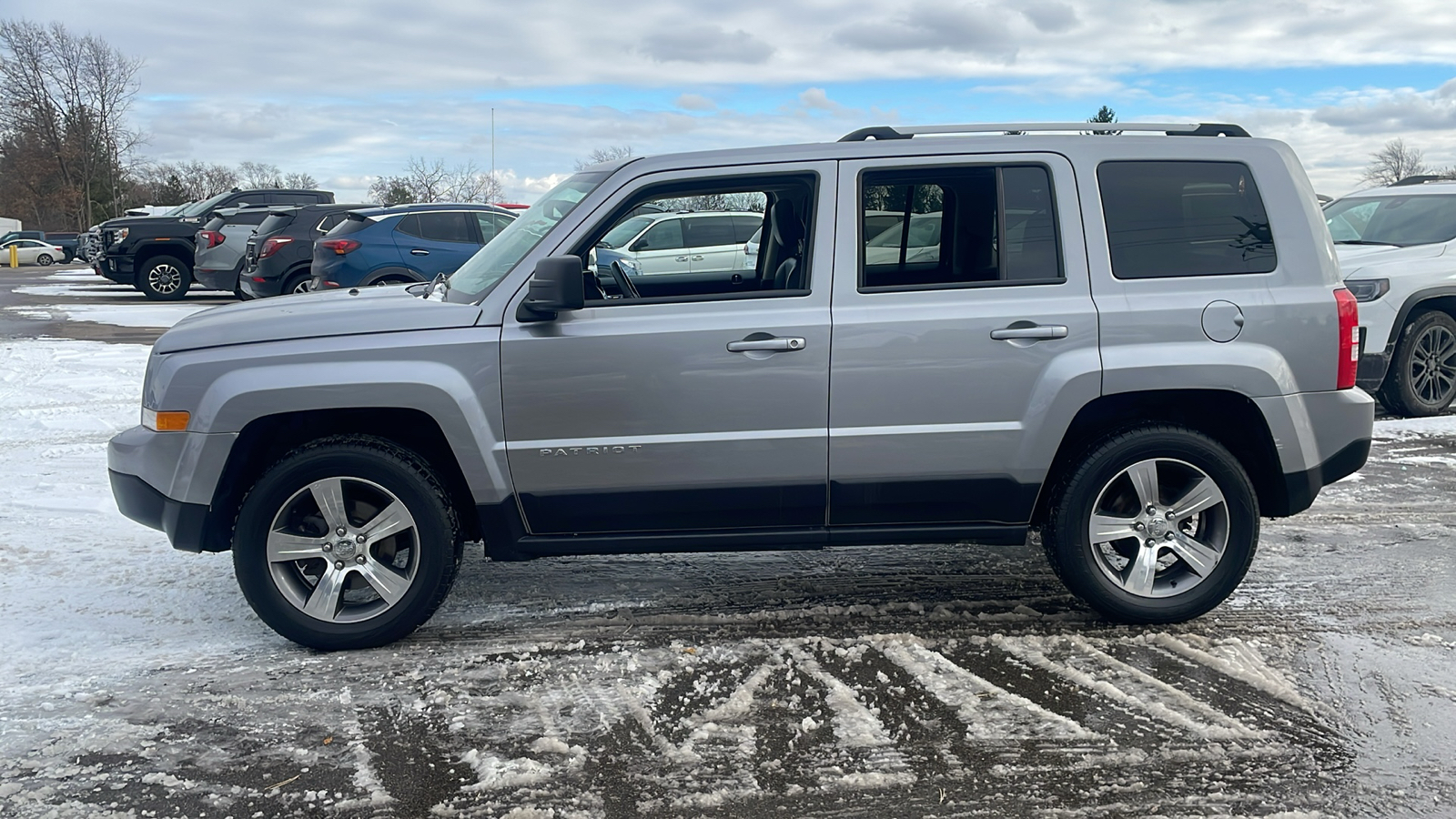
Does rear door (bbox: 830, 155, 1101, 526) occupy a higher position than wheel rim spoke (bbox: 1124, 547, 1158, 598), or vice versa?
rear door (bbox: 830, 155, 1101, 526)

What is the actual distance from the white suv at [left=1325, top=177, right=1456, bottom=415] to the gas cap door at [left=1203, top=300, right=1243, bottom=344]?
5.03 metres

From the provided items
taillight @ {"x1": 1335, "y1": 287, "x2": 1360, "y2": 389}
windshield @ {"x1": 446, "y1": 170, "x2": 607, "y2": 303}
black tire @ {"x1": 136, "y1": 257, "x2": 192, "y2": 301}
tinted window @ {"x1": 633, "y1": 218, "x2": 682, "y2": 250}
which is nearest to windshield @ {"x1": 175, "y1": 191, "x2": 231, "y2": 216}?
black tire @ {"x1": 136, "y1": 257, "x2": 192, "y2": 301}

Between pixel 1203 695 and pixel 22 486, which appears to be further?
pixel 22 486

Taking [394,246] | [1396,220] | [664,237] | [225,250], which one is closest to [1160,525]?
[664,237]

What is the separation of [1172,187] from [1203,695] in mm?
1987

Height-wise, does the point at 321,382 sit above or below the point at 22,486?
above

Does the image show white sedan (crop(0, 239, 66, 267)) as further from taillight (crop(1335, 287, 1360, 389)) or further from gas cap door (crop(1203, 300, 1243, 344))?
taillight (crop(1335, 287, 1360, 389))

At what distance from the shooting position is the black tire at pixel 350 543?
4148 mm

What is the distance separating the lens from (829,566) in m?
5.33

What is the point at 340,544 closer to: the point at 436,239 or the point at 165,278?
the point at 436,239

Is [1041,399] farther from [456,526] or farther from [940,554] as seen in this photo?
[456,526]

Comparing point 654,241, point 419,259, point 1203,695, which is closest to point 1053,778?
point 1203,695

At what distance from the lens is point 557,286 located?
159 inches

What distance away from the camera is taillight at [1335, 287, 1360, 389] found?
432cm
